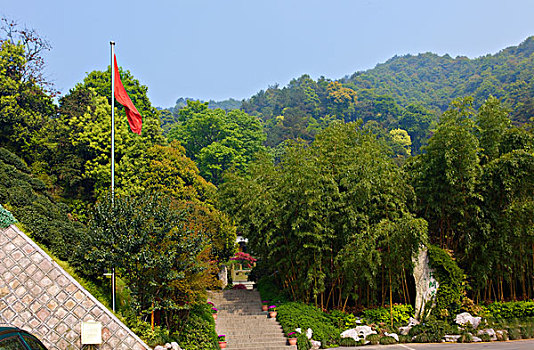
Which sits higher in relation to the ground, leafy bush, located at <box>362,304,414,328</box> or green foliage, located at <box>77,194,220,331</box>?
green foliage, located at <box>77,194,220,331</box>

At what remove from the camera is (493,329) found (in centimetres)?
1420

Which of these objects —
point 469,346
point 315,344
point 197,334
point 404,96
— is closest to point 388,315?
point 469,346

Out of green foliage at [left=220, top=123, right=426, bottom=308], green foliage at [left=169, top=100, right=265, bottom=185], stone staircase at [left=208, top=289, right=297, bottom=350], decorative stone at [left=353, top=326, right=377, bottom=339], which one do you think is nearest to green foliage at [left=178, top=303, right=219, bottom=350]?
stone staircase at [left=208, top=289, right=297, bottom=350]

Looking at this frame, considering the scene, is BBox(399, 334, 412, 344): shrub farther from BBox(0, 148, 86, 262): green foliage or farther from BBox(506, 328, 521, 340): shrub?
BBox(0, 148, 86, 262): green foliage

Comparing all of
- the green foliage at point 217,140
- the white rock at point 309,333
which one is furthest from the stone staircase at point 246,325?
the green foliage at point 217,140

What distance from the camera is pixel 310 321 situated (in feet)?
47.7

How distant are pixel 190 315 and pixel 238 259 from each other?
14315mm

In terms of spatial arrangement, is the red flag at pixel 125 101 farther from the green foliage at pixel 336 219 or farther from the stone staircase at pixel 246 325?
the stone staircase at pixel 246 325

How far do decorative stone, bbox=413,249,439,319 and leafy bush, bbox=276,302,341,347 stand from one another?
2767 millimetres

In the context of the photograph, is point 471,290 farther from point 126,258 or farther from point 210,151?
point 210,151

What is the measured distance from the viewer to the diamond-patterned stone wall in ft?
32.7

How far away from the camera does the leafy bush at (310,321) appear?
46.5 feet

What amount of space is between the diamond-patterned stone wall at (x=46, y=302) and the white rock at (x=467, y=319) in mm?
9506

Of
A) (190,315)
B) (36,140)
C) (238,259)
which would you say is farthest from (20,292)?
(238,259)
